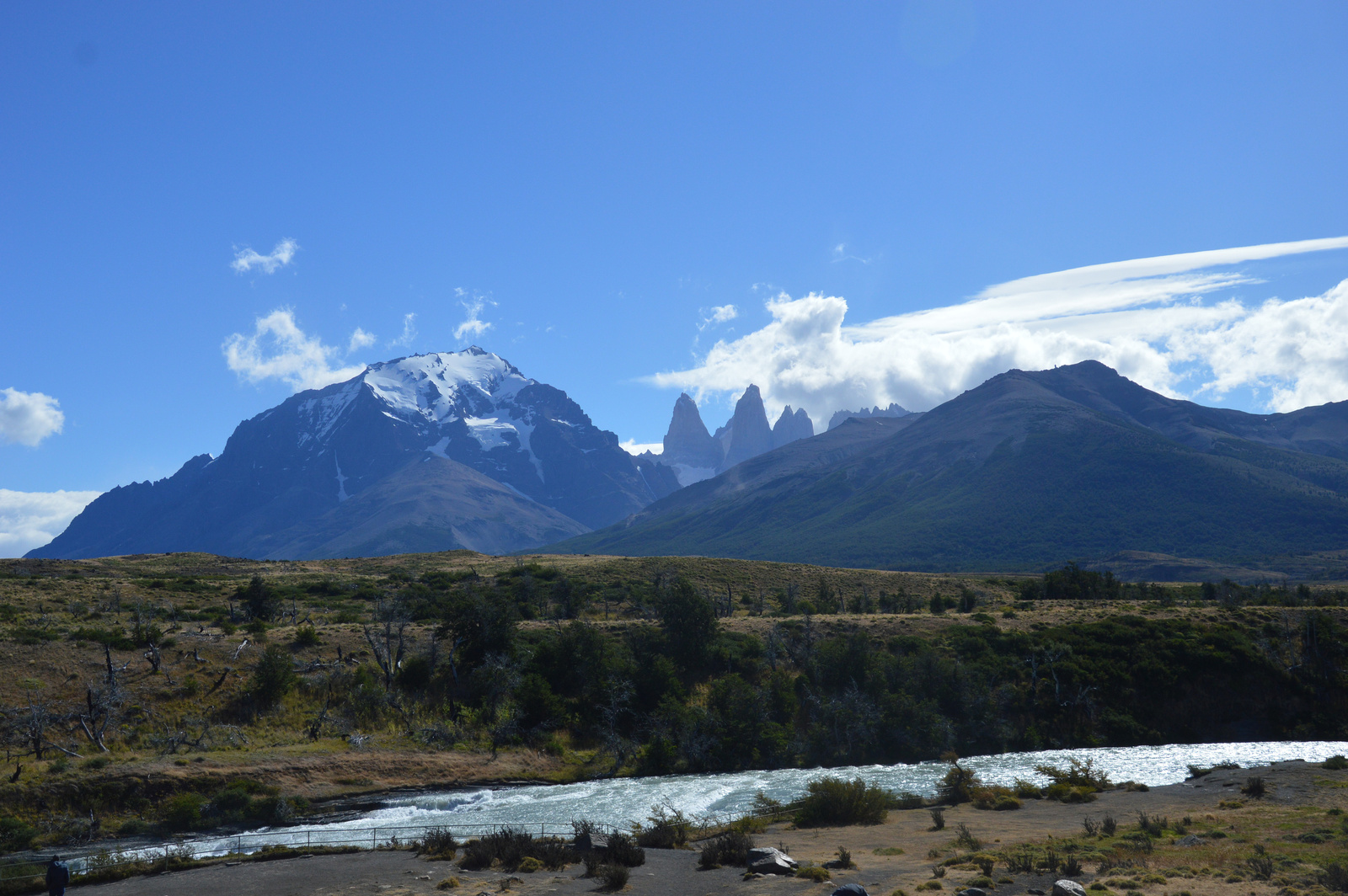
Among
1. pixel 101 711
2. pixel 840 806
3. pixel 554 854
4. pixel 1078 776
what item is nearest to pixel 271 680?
pixel 101 711

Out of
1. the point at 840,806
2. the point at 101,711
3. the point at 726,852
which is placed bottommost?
the point at 840,806

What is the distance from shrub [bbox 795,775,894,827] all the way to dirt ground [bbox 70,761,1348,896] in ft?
2.63

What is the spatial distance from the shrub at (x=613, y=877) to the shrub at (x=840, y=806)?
12.1 metres

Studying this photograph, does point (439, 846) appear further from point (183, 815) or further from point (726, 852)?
point (183, 815)

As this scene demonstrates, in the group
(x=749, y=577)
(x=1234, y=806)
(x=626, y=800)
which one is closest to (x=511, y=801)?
(x=626, y=800)

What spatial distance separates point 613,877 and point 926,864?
10.7 metres

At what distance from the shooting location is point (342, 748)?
4397 cm

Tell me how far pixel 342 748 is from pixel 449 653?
39.1ft

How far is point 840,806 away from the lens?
35.6 meters

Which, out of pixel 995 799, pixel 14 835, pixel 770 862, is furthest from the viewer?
pixel 995 799

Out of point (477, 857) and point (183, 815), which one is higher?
point (183, 815)

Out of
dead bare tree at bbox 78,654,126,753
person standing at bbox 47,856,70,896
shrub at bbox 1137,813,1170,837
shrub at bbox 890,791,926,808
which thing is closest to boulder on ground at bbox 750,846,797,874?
shrub at bbox 890,791,926,808

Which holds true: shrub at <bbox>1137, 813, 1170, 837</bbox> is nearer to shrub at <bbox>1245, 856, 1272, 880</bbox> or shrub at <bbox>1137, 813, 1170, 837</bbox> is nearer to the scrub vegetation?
shrub at <bbox>1245, 856, 1272, 880</bbox>

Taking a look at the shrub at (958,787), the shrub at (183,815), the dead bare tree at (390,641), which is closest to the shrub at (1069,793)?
the shrub at (958,787)
